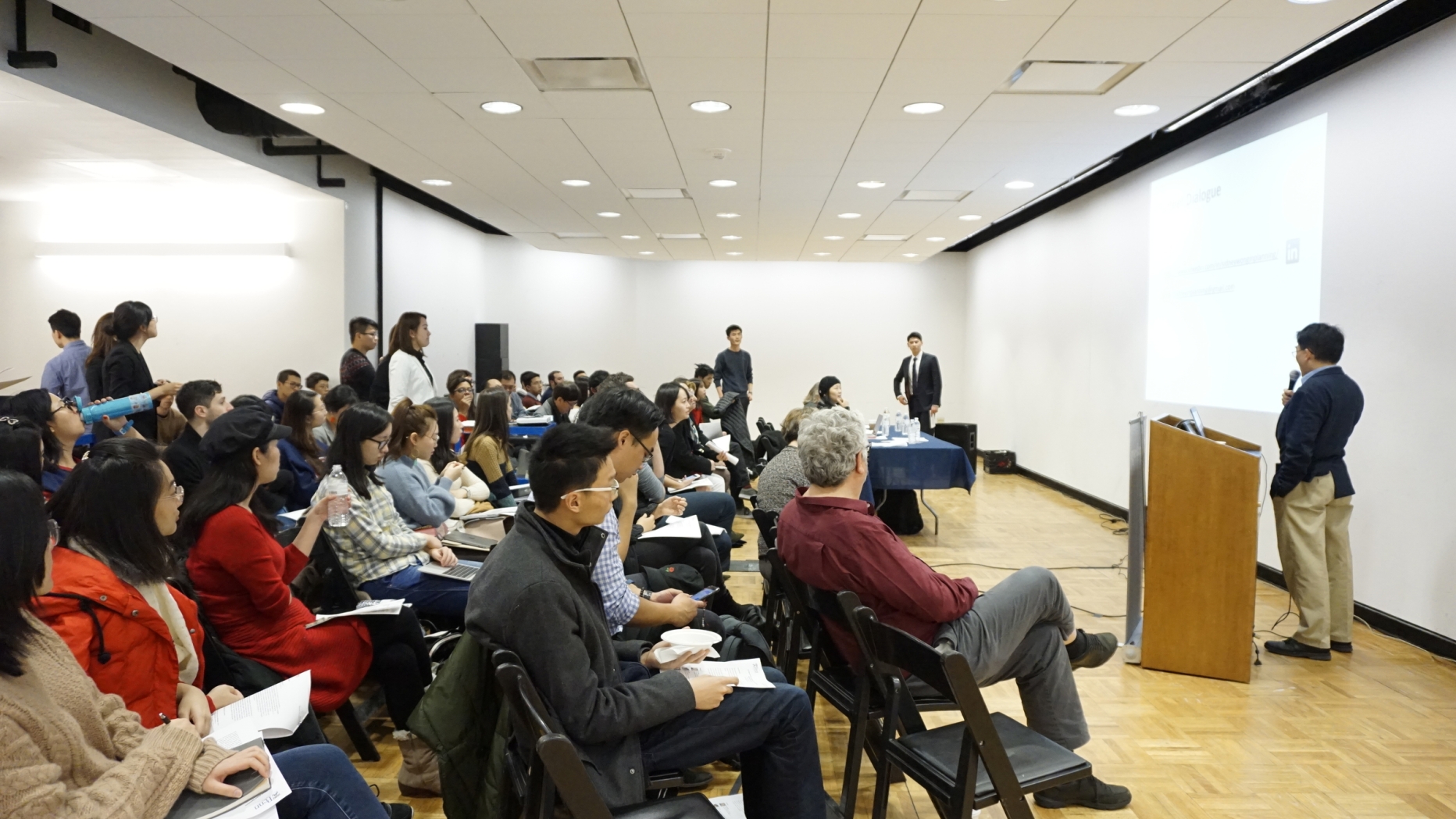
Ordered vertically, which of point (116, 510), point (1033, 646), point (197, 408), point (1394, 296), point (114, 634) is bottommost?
point (1033, 646)

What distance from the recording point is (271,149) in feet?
23.9

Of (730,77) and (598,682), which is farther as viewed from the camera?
(730,77)

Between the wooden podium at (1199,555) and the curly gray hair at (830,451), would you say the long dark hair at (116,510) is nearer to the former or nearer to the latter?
the curly gray hair at (830,451)

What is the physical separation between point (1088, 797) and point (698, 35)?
3.36 metres

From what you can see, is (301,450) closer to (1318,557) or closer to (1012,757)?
(1012,757)

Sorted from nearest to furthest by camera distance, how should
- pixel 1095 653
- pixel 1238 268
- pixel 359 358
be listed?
pixel 1095 653
pixel 1238 268
pixel 359 358

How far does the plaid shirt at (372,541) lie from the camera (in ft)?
10.6

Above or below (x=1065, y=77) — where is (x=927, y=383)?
below

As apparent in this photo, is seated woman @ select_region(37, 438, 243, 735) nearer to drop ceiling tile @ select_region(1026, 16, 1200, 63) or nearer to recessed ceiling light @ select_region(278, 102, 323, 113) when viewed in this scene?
recessed ceiling light @ select_region(278, 102, 323, 113)

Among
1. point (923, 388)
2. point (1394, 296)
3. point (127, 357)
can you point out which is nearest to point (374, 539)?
point (127, 357)

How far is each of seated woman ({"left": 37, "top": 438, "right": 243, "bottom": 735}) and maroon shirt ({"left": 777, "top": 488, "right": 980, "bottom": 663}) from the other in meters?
1.59

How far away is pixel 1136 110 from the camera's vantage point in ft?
17.2

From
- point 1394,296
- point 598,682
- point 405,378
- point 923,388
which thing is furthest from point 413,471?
point 923,388

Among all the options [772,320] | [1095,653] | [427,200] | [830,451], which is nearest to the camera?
[830,451]
